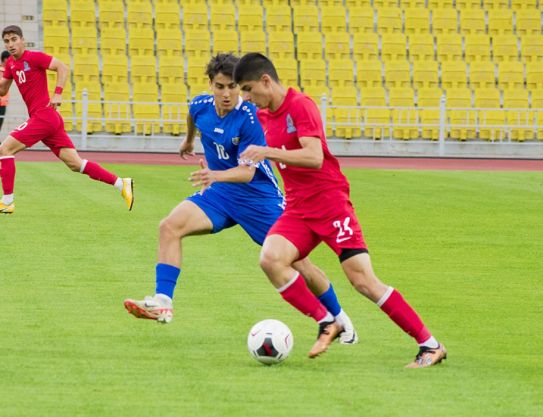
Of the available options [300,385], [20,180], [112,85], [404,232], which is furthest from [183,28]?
[300,385]

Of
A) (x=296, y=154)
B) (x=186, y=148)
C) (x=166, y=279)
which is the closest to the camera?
(x=296, y=154)

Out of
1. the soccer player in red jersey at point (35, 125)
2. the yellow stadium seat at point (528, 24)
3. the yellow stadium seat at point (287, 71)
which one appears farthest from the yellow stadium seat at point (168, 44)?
the soccer player in red jersey at point (35, 125)

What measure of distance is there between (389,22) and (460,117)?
4838mm

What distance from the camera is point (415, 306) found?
1003 cm

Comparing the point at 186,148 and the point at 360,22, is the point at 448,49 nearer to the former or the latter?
the point at 360,22

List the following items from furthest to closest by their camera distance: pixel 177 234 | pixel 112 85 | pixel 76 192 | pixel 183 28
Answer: pixel 183 28 < pixel 112 85 < pixel 76 192 < pixel 177 234

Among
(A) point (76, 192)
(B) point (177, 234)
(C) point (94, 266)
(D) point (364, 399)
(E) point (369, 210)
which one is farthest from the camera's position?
(A) point (76, 192)

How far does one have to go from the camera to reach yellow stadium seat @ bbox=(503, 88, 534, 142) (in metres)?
34.0

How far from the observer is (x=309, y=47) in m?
36.3

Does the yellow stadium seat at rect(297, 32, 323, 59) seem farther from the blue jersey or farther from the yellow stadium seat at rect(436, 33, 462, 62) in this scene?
the blue jersey

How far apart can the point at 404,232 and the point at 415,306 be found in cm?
555

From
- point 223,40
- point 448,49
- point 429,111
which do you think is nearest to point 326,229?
point 429,111

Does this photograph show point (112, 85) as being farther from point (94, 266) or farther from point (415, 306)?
point (415, 306)

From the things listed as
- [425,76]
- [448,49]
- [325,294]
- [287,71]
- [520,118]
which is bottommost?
[520,118]
